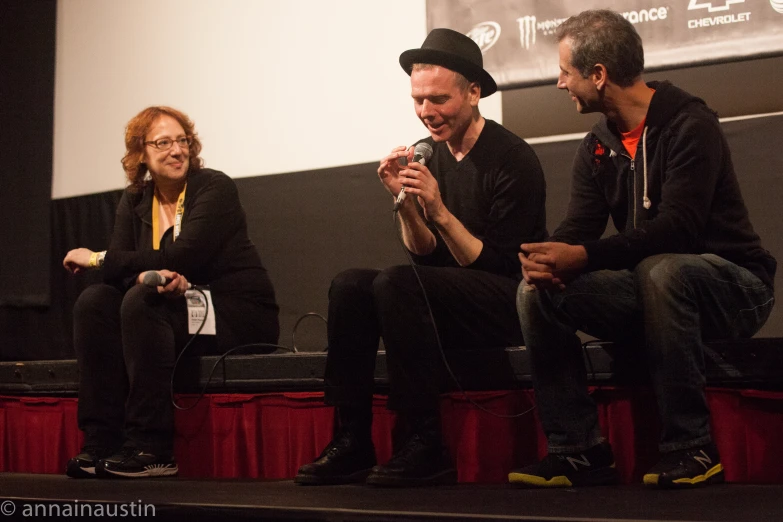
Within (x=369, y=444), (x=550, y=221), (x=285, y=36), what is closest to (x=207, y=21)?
(x=285, y=36)

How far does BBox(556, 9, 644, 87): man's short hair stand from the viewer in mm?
1714

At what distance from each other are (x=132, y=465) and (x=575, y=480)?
104 cm

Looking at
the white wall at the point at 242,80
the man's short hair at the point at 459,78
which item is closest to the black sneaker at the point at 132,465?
the man's short hair at the point at 459,78

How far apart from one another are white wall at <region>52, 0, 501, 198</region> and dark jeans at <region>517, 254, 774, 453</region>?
4.70 feet

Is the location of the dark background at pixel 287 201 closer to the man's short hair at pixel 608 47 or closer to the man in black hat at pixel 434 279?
the man in black hat at pixel 434 279

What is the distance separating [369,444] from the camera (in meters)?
1.87

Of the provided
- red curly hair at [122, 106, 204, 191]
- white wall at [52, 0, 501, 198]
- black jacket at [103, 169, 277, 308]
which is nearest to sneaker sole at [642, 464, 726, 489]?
black jacket at [103, 169, 277, 308]

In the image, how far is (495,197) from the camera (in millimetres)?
1987

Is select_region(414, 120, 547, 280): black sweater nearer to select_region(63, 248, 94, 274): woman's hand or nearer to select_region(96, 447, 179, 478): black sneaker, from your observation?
select_region(96, 447, 179, 478): black sneaker

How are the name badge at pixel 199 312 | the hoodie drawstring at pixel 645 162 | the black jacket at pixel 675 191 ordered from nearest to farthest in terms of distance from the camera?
the black jacket at pixel 675 191, the hoodie drawstring at pixel 645 162, the name badge at pixel 199 312

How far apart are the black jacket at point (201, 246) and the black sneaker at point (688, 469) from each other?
49.1 inches

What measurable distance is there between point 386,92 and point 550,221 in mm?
798

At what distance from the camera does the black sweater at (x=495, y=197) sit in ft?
6.38

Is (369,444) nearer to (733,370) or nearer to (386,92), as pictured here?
(733,370)
